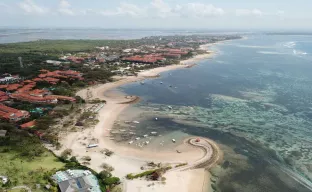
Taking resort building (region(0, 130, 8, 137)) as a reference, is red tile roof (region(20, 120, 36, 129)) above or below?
below

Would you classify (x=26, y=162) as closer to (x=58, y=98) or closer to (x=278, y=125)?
(x=58, y=98)

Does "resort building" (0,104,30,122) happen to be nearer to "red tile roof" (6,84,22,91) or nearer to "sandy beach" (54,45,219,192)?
"sandy beach" (54,45,219,192)

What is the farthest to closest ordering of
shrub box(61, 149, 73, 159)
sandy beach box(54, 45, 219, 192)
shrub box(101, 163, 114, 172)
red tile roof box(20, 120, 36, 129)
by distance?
1. red tile roof box(20, 120, 36, 129)
2. shrub box(61, 149, 73, 159)
3. shrub box(101, 163, 114, 172)
4. sandy beach box(54, 45, 219, 192)

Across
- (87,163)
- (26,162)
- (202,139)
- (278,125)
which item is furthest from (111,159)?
(278,125)

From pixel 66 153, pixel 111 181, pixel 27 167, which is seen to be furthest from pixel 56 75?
pixel 111 181

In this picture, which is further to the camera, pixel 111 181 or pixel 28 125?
pixel 28 125

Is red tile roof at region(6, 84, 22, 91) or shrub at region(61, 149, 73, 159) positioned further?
red tile roof at region(6, 84, 22, 91)

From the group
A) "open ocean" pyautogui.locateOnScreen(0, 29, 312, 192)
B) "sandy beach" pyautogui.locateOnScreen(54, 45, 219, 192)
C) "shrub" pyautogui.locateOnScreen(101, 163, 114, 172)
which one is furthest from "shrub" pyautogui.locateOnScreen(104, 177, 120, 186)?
"open ocean" pyautogui.locateOnScreen(0, 29, 312, 192)

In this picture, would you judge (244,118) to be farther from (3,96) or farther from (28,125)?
(3,96)

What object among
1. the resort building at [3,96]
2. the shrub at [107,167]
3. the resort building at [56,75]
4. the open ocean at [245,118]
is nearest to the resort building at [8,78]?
the resort building at [56,75]
